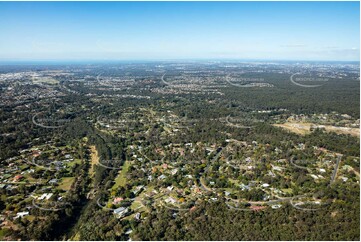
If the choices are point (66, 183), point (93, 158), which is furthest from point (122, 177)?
point (93, 158)

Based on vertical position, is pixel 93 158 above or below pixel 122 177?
above

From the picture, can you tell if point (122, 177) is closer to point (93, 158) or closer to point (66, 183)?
point (66, 183)

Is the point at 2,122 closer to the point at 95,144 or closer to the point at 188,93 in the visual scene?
the point at 95,144

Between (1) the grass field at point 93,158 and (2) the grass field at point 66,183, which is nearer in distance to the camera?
(2) the grass field at point 66,183

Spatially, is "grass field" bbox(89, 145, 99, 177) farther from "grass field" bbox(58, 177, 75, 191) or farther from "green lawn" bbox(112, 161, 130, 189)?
"green lawn" bbox(112, 161, 130, 189)

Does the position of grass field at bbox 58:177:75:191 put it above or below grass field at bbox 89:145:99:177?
below

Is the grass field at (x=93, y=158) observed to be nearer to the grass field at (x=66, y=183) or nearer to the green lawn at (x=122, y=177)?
the grass field at (x=66, y=183)

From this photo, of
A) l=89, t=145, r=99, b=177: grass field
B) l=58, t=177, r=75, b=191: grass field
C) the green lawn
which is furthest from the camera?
l=89, t=145, r=99, b=177: grass field

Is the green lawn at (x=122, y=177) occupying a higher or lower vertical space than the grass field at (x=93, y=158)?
lower

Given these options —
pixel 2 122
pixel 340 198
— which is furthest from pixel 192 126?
pixel 2 122

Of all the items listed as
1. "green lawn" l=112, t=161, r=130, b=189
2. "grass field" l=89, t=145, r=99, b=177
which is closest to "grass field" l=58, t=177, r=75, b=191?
"grass field" l=89, t=145, r=99, b=177

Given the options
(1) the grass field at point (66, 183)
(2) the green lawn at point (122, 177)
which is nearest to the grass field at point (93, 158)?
(1) the grass field at point (66, 183)

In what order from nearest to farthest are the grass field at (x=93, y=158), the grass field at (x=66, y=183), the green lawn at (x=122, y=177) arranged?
the grass field at (x=66, y=183) < the green lawn at (x=122, y=177) < the grass field at (x=93, y=158)
